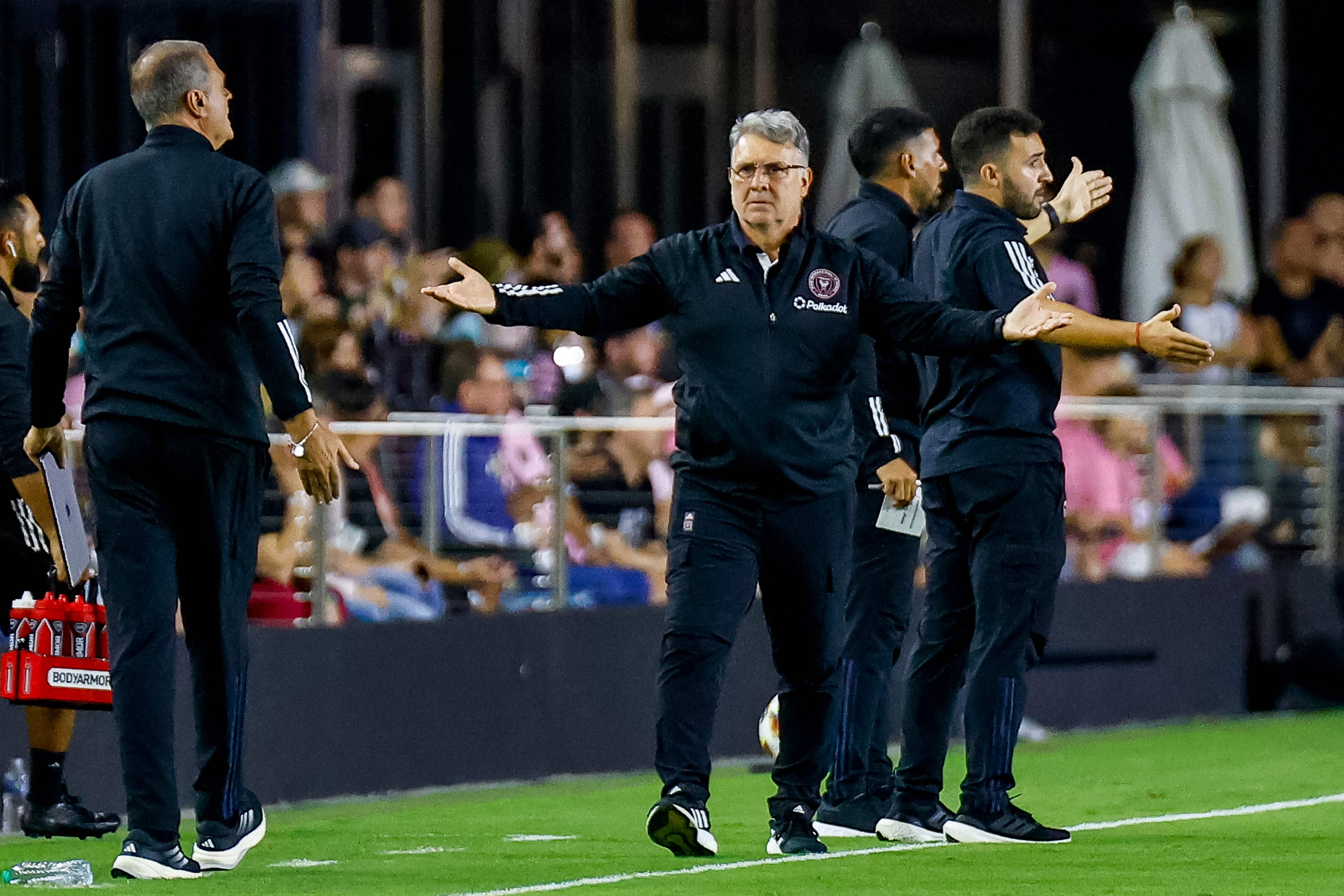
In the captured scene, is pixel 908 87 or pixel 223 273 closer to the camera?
pixel 223 273

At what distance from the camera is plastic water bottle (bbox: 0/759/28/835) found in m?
9.94

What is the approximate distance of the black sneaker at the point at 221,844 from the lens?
8.02 metres

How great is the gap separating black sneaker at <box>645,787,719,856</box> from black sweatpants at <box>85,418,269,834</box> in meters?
1.12

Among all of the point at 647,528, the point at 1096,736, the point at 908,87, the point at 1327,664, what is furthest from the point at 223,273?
the point at 908,87

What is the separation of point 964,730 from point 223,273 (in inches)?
95.3

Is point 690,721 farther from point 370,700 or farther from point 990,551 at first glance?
point 370,700

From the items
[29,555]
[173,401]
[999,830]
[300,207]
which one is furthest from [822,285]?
[300,207]

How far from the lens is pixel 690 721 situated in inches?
319

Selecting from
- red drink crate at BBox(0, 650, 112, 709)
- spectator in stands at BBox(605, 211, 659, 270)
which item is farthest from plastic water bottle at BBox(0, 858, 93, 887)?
spectator in stands at BBox(605, 211, 659, 270)

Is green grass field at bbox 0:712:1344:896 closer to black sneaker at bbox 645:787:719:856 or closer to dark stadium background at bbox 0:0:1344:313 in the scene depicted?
black sneaker at bbox 645:787:719:856

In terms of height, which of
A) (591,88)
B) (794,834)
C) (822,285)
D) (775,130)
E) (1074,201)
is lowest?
(794,834)

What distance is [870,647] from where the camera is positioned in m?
9.30

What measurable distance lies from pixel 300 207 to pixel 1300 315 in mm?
5749

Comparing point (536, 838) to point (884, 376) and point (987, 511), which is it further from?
point (987, 511)
